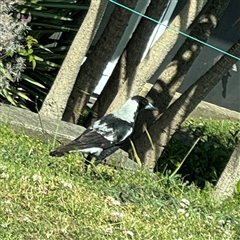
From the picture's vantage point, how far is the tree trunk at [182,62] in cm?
773

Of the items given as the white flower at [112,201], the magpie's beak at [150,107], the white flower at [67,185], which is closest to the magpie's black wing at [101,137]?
the magpie's beak at [150,107]

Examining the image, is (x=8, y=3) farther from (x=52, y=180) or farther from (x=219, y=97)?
(x=219, y=97)

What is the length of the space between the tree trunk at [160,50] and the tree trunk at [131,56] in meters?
0.13

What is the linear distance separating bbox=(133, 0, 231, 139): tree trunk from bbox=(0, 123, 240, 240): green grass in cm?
137

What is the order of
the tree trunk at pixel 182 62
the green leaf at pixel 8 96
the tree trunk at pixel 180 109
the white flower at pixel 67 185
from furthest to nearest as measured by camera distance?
the tree trunk at pixel 182 62, the green leaf at pixel 8 96, the tree trunk at pixel 180 109, the white flower at pixel 67 185

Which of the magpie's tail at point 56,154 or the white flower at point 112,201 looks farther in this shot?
the magpie's tail at point 56,154

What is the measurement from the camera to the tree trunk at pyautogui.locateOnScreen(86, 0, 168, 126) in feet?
25.2

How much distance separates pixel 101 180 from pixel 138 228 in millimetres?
955

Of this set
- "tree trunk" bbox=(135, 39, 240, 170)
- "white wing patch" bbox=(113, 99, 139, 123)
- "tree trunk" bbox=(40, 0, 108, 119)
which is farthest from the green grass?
"tree trunk" bbox=(135, 39, 240, 170)

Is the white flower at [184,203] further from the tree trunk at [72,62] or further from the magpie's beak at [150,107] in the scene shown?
the tree trunk at [72,62]

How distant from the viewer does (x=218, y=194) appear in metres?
6.56

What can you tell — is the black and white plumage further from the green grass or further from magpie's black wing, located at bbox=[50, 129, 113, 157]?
the green grass

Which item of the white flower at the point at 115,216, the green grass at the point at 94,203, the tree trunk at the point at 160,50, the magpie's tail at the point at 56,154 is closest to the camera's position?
the green grass at the point at 94,203

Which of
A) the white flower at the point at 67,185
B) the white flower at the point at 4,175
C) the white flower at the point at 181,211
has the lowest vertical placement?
the white flower at the point at 4,175
